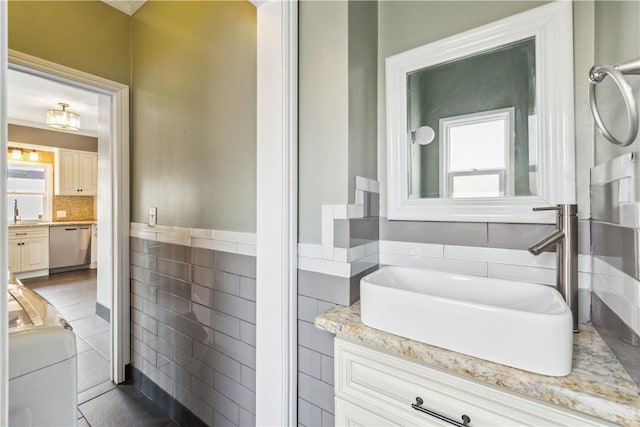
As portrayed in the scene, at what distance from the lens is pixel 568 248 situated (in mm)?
797

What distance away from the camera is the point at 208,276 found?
150 cm

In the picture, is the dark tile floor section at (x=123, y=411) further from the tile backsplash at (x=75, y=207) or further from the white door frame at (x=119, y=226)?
the tile backsplash at (x=75, y=207)

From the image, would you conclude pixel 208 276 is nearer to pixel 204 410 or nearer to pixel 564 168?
pixel 204 410

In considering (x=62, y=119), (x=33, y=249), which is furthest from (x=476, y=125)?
(x=33, y=249)

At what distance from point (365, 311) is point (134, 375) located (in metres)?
1.97

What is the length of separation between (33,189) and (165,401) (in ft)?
11.7

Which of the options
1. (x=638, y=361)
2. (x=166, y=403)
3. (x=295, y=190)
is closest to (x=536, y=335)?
(x=638, y=361)

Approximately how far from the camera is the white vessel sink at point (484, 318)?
592mm

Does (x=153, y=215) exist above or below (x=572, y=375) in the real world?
above

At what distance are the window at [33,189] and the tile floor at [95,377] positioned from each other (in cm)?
84

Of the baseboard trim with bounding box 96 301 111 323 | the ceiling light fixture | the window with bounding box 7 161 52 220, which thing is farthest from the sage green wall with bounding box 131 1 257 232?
the window with bounding box 7 161 52 220

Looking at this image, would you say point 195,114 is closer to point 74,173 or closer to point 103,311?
point 103,311

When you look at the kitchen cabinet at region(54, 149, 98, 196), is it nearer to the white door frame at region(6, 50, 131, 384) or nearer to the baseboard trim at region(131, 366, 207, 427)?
the white door frame at region(6, 50, 131, 384)

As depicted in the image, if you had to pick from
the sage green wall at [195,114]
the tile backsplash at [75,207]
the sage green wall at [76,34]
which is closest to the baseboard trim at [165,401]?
the sage green wall at [195,114]
